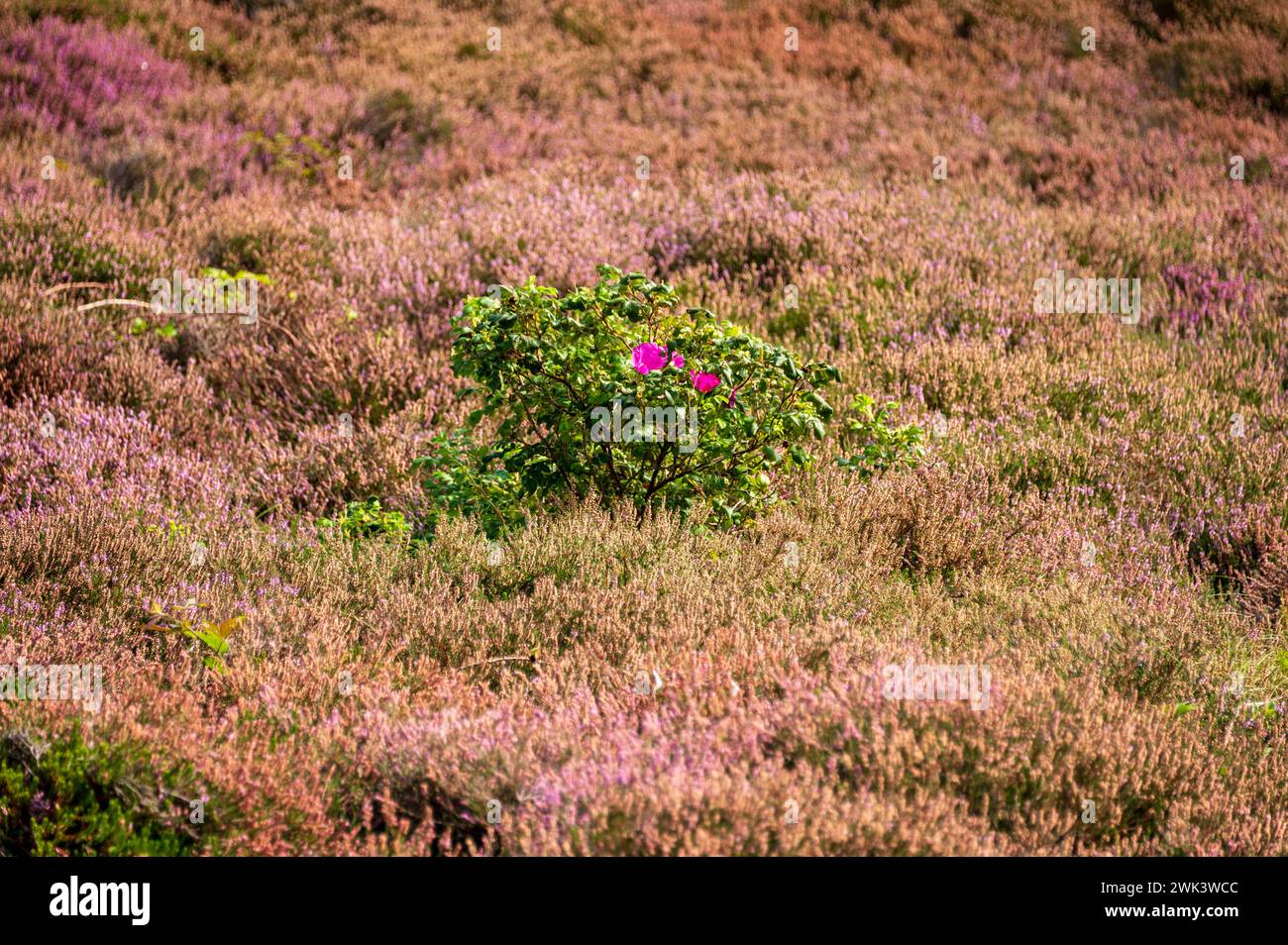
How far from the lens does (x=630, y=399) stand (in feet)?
12.7

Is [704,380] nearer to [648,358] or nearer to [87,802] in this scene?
[648,358]

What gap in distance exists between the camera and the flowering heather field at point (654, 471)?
2.59 meters

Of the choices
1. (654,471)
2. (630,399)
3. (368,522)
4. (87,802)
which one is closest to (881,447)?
(654,471)

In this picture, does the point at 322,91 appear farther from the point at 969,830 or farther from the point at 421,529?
the point at 969,830

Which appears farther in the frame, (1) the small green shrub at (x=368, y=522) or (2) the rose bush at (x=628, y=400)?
(1) the small green shrub at (x=368, y=522)

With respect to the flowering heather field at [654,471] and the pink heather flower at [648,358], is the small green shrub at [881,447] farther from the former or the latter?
the pink heather flower at [648,358]

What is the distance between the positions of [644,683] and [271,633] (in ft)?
4.22

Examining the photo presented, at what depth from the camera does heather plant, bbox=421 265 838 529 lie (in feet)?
12.7

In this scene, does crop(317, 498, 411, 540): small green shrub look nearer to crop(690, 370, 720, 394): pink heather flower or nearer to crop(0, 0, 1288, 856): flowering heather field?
crop(0, 0, 1288, 856): flowering heather field

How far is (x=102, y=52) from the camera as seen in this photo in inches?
389

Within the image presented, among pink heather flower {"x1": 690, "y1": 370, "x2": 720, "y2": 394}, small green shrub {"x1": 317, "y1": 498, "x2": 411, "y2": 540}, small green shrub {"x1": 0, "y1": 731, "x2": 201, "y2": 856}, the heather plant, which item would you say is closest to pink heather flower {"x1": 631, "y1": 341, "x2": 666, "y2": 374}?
the heather plant

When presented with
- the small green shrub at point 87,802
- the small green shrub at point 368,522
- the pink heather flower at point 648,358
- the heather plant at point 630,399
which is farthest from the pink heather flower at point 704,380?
the small green shrub at point 87,802
